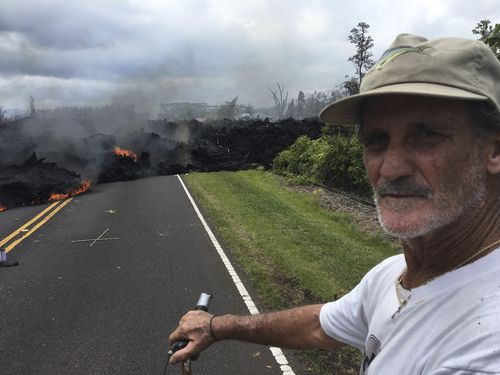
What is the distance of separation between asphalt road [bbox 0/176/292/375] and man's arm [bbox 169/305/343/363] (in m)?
2.78

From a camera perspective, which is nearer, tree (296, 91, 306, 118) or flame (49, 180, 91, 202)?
flame (49, 180, 91, 202)

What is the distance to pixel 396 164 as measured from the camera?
1388mm

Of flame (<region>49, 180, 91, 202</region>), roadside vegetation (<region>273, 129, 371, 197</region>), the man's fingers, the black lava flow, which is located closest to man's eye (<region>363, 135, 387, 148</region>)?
the man's fingers

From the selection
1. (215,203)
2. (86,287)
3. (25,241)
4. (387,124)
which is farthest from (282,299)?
(215,203)

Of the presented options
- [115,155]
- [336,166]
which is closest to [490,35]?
[336,166]

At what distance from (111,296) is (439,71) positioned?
21.2ft

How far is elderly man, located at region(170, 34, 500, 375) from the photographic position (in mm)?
1158

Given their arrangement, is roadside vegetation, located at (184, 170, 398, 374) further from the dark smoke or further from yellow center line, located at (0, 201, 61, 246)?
the dark smoke

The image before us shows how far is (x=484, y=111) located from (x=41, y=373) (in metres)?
4.95

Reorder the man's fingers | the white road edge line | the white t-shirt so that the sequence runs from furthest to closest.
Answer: the white road edge line → the man's fingers → the white t-shirt

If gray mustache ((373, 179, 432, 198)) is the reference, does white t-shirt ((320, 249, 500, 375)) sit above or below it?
below

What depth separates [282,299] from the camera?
652 centimetres

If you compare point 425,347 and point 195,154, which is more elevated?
point 425,347

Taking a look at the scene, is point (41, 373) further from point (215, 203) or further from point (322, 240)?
point (215, 203)
